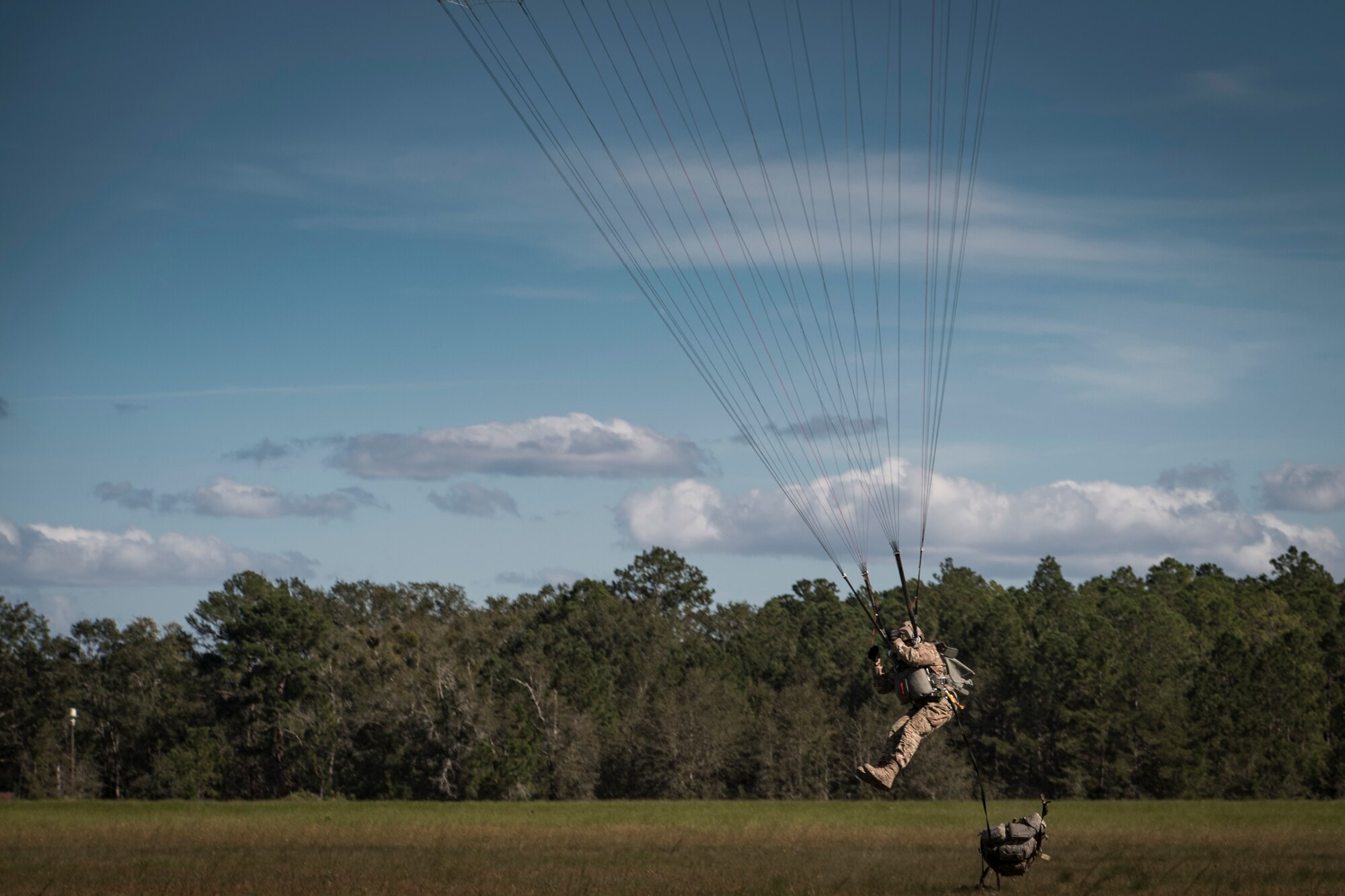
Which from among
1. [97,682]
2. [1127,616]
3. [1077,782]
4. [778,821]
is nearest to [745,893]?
[778,821]

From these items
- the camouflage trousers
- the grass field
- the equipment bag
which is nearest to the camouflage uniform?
the camouflage trousers

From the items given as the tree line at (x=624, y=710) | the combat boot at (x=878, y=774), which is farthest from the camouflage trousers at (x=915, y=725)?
the tree line at (x=624, y=710)

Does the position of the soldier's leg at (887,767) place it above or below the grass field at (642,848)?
above

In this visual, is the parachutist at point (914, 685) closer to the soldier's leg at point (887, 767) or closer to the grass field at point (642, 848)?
the soldier's leg at point (887, 767)

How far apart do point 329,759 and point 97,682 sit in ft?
77.3

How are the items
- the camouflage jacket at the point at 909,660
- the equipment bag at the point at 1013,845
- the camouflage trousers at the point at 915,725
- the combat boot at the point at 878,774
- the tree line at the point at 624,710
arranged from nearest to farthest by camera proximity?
the combat boot at the point at 878,774 → the camouflage jacket at the point at 909,660 → the camouflage trousers at the point at 915,725 → the equipment bag at the point at 1013,845 → the tree line at the point at 624,710

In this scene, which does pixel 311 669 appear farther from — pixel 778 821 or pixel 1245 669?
pixel 1245 669

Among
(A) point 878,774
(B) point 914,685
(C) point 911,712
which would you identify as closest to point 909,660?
(B) point 914,685

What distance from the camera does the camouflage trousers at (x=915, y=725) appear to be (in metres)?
19.5

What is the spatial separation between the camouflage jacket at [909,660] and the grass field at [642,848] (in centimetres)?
960

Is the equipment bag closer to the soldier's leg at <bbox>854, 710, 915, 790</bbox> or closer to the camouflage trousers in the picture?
the camouflage trousers

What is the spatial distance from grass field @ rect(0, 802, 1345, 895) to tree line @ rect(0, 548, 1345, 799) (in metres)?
17.9

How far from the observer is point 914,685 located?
19547 millimetres

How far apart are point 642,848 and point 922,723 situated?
22.2 metres
